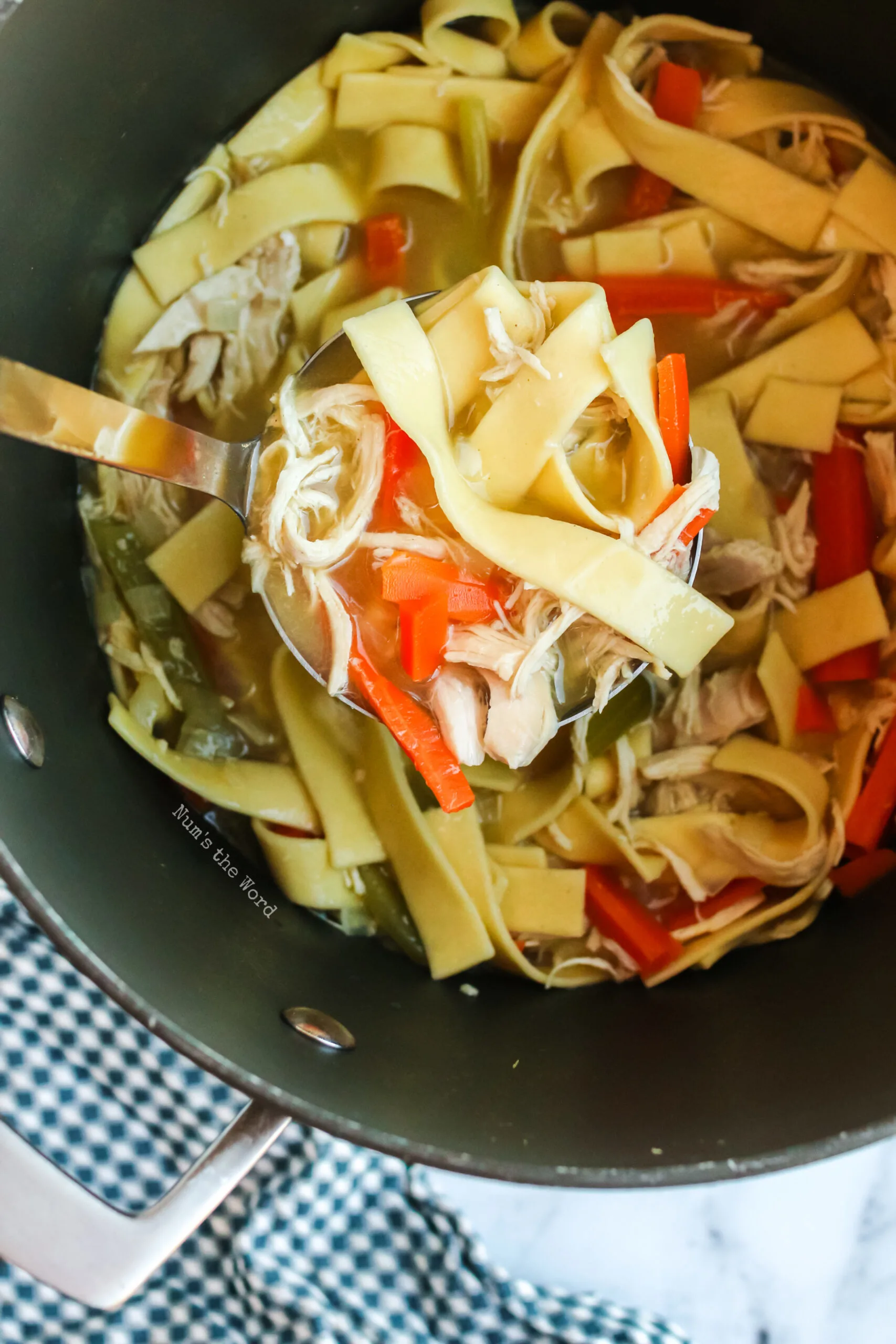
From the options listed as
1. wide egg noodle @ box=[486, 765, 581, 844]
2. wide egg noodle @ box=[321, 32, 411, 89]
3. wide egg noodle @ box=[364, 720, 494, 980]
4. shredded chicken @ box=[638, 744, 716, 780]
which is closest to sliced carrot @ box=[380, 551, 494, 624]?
wide egg noodle @ box=[364, 720, 494, 980]

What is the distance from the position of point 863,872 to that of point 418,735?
→ 111 centimetres

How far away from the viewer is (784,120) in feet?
8.12

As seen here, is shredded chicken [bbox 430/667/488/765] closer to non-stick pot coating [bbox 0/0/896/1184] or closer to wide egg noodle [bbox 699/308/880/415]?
non-stick pot coating [bbox 0/0/896/1184]

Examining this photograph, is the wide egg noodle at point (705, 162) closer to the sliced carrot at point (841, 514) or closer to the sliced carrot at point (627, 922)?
the sliced carrot at point (841, 514)

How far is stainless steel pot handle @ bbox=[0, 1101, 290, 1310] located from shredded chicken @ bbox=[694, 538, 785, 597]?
59.0 inches

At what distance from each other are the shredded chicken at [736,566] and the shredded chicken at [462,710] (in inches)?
25.6

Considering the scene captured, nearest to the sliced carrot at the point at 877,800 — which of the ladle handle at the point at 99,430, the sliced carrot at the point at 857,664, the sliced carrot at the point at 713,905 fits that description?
the sliced carrot at the point at 857,664

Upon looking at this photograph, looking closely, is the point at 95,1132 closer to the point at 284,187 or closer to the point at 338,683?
the point at 338,683

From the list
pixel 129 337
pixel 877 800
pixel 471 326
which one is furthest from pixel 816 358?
pixel 129 337

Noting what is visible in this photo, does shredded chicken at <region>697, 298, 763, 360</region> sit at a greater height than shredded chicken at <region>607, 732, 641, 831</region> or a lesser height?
greater

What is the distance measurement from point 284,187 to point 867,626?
171 centimetres

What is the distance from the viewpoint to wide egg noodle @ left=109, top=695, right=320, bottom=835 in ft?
7.57

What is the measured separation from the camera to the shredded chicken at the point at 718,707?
2.43 metres

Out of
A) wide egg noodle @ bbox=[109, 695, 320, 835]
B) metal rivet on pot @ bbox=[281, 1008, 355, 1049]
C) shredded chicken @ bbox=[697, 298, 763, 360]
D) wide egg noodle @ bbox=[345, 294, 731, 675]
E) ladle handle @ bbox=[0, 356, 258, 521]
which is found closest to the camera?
ladle handle @ bbox=[0, 356, 258, 521]
